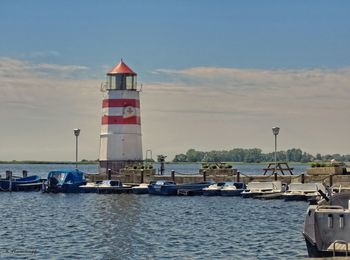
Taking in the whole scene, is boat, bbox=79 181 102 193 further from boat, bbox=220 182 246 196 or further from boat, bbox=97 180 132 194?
boat, bbox=220 182 246 196

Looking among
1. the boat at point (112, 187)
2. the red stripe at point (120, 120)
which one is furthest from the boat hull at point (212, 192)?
the red stripe at point (120, 120)

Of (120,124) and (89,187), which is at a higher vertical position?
(120,124)

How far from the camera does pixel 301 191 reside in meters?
58.7

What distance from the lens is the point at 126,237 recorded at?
3756cm

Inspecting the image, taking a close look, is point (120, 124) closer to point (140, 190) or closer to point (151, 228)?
point (140, 190)

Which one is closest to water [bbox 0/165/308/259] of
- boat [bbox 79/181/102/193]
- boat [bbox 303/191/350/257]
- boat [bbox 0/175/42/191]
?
boat [bbox 79/181/102/193]

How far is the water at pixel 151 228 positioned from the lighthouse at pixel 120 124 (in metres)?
11.2

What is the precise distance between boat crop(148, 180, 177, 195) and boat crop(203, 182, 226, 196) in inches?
112

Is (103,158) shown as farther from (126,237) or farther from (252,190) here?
(126,237)

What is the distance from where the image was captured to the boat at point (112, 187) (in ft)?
226

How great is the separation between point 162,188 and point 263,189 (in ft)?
29.2

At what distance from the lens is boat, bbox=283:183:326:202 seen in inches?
2269

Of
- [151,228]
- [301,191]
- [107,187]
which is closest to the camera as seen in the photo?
[151,228]

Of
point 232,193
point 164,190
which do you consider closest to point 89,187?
point 164,190
